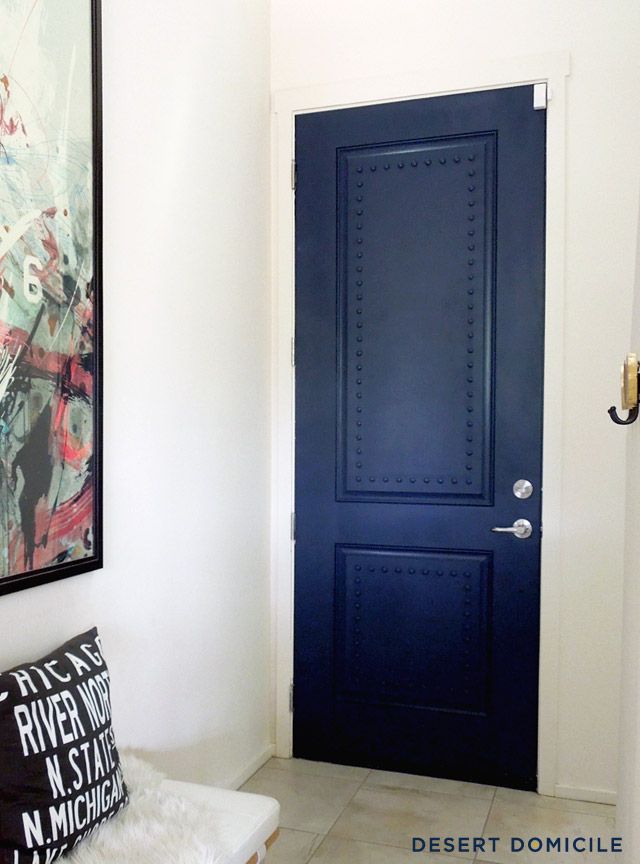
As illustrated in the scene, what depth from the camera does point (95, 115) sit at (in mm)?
1755

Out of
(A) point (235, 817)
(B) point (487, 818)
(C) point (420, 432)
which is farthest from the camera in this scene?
(C) point (420, 432)

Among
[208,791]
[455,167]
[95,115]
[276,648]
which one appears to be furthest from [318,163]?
[208,791]

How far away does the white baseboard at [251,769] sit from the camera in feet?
8.14

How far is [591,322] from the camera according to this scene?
245 centimetres

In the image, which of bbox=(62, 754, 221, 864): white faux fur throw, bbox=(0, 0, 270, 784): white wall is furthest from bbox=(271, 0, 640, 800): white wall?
bbox=(62, 754, 221, 864): white faux fur throw

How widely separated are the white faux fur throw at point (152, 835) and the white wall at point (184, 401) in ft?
1.21

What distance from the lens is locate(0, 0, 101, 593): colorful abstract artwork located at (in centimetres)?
153

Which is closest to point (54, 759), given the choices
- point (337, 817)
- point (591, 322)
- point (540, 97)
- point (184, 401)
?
point (184, 401)

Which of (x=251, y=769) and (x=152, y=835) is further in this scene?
(x=251, y=769)

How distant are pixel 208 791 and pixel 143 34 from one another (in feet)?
6.06

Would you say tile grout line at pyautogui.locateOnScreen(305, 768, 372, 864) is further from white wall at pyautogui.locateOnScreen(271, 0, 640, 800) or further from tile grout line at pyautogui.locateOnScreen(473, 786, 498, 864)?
white wall at pyautogui.locateOnScreen(271, 0, 640, 800)

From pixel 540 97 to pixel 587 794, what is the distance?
7.30ft

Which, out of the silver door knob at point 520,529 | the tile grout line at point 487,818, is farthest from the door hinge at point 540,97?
the tile grout line at point 487,818
